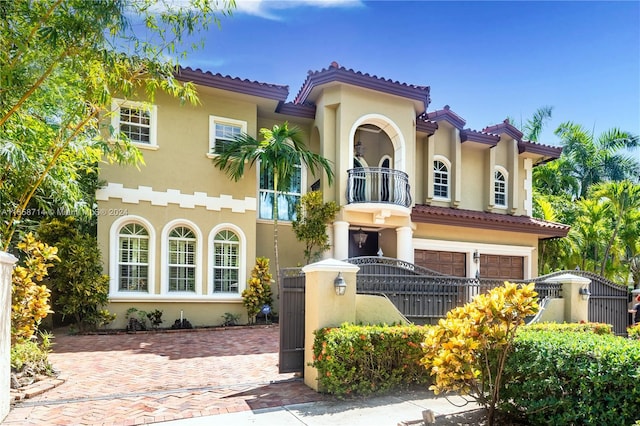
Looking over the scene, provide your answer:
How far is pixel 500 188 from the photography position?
18.7 metres

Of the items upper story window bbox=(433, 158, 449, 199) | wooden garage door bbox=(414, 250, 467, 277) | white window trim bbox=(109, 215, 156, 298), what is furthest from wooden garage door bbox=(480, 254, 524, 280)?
white window trim bbox=(109, 215, 156, 298)

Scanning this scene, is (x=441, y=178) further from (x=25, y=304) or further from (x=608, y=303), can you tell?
(x=25, y=304)

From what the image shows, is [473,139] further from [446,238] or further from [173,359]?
[173,359]

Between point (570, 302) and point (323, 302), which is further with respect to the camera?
point (570, 302)

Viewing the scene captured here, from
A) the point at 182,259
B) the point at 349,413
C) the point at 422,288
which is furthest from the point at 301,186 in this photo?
the point at 349,413

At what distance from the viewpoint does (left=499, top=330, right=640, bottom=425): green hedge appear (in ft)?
13.8

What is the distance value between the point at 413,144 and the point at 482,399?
11.2 m

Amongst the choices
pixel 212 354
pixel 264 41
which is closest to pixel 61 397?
pixel 212 354

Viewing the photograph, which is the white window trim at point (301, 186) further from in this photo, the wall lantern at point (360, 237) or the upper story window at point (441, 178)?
the upper story window at point (441, 178)

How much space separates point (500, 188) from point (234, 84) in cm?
1193

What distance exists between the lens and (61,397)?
20.2 ft

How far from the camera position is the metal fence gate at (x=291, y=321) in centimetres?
726

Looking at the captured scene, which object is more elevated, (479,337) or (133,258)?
(133,258)

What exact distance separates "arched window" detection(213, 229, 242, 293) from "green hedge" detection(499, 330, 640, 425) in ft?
32.1
